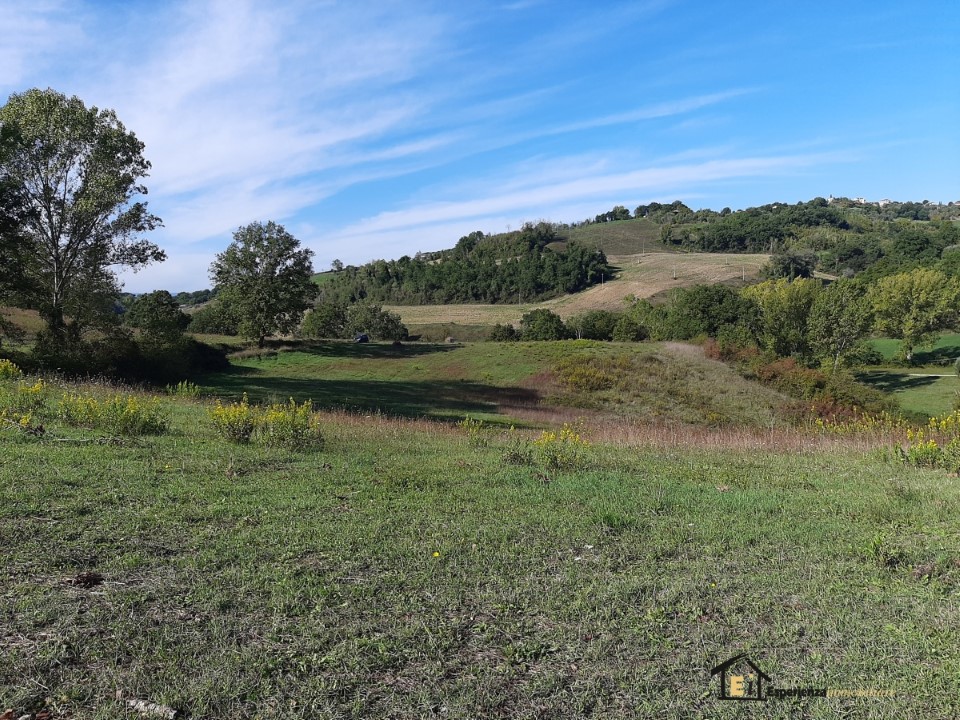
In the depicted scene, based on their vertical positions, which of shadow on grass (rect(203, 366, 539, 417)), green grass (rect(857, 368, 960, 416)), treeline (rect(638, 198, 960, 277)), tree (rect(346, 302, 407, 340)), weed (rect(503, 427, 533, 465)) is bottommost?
green grass (rect(857, 368, 960, 416))

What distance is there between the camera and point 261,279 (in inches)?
1964

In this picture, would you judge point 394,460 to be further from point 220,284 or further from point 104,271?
point 220,284

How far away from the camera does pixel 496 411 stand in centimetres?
2631

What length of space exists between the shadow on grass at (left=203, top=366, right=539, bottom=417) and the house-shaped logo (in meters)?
20.4

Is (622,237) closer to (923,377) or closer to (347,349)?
(923,377)

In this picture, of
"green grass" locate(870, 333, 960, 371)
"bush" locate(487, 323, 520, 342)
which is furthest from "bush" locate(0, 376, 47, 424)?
"green grass" locate(870, 333, 960, 371)

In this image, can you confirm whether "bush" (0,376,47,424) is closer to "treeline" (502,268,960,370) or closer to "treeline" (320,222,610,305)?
"treeline" (502,268,960,370)

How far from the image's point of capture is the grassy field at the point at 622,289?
96.1 m

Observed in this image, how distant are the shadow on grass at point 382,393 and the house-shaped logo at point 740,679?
20.4 meters

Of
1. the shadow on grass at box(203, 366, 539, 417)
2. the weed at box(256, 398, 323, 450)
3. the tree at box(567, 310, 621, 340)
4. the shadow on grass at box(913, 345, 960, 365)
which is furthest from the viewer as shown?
the shadow on grass at box(913, 345, 960, 365)

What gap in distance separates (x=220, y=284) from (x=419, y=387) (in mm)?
24953

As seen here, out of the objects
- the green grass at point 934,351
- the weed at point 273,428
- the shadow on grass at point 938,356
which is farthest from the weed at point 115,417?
the shadow on grass at point 938,356

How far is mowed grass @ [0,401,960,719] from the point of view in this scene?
3.16 metres

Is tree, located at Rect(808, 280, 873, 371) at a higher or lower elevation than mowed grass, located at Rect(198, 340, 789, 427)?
higher
